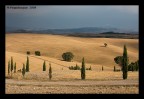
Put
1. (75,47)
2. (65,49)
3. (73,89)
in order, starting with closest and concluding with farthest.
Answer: (73,89) < (65,49) < (75,47)

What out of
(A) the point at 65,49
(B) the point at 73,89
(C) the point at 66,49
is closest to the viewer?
(B) the point at 73,89

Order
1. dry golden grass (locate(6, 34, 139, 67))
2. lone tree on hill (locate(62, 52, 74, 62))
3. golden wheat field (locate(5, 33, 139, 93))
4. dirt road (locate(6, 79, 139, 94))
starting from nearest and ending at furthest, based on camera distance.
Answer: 1. dirt road (locate(6, 79, 139, 94))
2. golden wheat field (locate(5, 33, 139, 93))
3. lone tree on hill (locate(62, 52, 74, 62))
4. dry golden grass (locate(6, 34, 139, 67))

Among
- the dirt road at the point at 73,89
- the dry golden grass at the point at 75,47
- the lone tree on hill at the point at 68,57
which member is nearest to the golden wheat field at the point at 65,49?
the dry golden grass at the point at 75,47

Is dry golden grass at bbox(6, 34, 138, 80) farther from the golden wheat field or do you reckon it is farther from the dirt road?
the dirt road

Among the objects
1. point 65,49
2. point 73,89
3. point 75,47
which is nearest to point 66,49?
point 65,49

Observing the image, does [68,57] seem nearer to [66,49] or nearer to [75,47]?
[66,49]

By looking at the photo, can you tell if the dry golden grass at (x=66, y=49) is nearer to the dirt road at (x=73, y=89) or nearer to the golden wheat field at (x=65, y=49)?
the golden wheat field at (x=65, y=49)

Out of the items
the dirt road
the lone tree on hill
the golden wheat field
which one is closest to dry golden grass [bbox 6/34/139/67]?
the golden wheat field

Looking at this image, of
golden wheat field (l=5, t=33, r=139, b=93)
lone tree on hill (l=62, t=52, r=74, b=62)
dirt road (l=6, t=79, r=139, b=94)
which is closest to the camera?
dirt road (l=6, t=79, r=139, b=94)

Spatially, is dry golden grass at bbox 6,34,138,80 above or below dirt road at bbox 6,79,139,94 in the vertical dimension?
above

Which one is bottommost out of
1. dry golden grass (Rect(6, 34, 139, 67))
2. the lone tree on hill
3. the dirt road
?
the dirt road

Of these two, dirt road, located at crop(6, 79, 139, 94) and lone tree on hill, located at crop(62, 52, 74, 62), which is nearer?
Result: dirt road, located at crop(6, 79, 139, 94)
